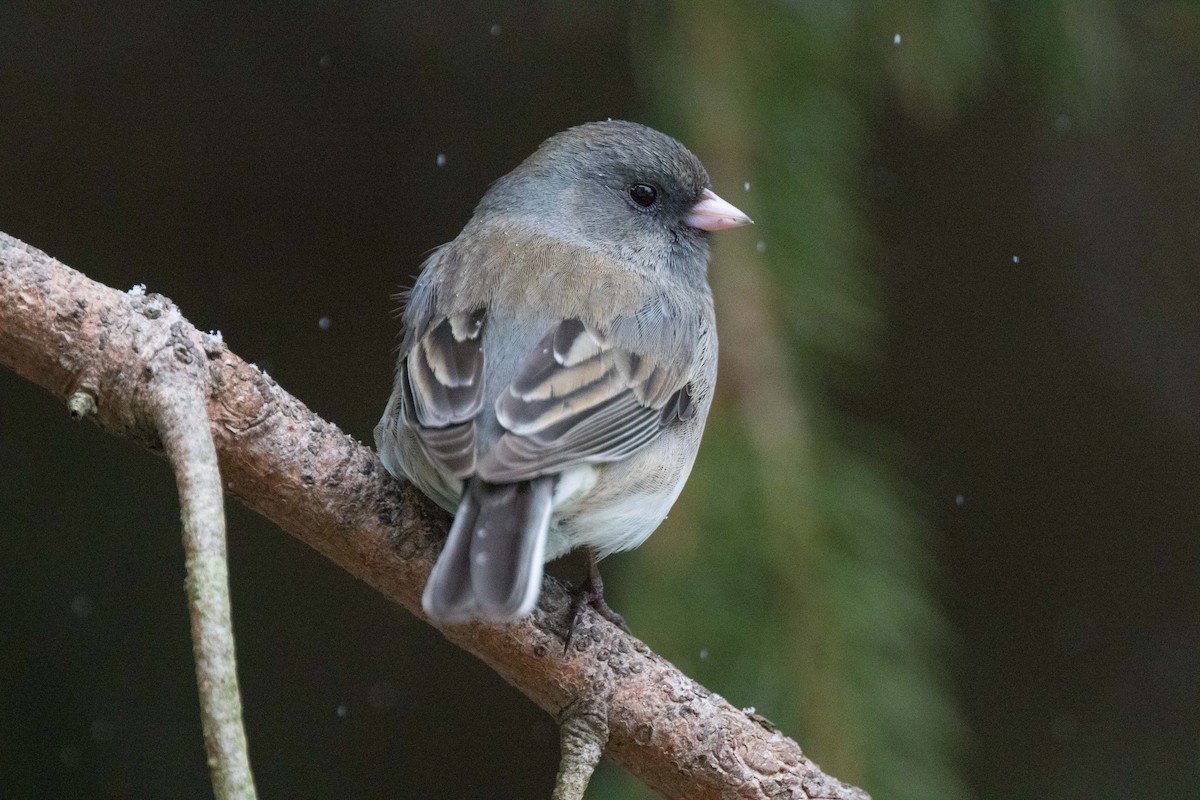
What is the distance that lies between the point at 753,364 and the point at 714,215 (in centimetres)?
27

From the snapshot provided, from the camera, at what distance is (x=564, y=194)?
204cm

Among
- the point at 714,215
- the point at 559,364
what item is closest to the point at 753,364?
the point at 714,215

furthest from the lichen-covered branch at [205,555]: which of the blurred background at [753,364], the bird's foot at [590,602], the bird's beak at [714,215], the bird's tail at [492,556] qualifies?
the bird's beak at [714,215]

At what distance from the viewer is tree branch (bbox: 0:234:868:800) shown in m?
1.23

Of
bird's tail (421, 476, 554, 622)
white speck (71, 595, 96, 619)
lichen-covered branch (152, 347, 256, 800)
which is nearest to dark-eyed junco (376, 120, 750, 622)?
bird's tail (421, 476, 554, 622)

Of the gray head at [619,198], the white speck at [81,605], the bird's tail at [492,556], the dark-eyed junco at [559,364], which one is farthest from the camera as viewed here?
the white speck at [81,605]

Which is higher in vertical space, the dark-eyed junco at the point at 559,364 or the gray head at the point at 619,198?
the gray head at the point at 619,198

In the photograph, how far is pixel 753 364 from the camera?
1825 millimetres

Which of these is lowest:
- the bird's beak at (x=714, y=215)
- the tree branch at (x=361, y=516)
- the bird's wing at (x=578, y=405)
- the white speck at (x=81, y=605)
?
the tree branch at (x=361, y=516)

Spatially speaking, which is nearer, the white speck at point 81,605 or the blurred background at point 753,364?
the blurred background at point 753,364

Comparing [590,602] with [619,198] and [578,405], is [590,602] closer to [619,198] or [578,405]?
[578,405]

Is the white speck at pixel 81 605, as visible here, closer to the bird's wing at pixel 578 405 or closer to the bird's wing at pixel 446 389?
the bird's wing at pixel 446 389

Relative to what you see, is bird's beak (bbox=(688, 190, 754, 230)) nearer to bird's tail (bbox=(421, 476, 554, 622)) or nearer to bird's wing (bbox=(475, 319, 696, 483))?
bird's wing (bbox=(475, 319, 696, 483))

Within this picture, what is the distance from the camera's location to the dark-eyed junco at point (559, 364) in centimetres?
133
